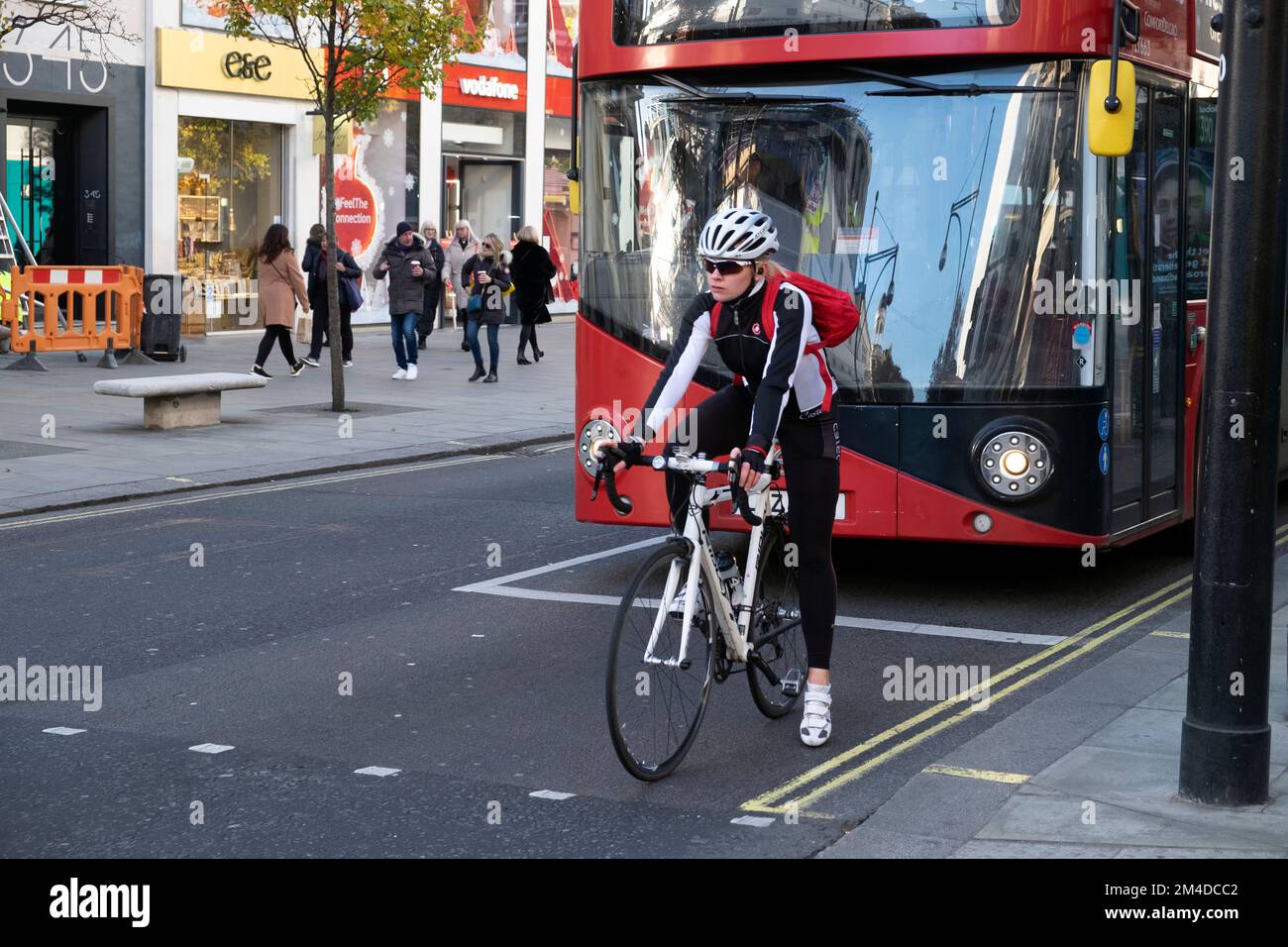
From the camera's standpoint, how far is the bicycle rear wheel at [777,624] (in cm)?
640

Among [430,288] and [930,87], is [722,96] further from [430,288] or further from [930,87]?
[430,288]

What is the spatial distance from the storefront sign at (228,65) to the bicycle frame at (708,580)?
20.4 m

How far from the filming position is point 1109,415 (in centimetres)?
855

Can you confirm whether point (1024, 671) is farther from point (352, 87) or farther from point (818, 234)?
point (352, 87)

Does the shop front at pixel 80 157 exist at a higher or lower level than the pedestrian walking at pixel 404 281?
higher

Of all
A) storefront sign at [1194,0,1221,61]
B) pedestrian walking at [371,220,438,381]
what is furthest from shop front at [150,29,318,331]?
storefront sign at [1194,0,1221,61]

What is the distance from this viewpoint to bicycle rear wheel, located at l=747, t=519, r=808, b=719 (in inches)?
252

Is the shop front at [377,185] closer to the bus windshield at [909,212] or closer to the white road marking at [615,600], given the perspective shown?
the white road marking at [615,600]

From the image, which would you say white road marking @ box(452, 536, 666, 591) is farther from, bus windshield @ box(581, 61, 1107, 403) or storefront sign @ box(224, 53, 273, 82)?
storefront sign @ box(224, 53, 273, 82)

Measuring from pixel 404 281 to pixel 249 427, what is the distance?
515 cm

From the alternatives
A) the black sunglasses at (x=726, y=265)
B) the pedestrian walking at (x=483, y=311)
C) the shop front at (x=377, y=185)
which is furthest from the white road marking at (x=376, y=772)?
the shop front at (x=377, y=185)

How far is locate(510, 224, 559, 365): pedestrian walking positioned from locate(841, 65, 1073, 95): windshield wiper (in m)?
14.7

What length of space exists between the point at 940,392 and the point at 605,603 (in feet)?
6.24

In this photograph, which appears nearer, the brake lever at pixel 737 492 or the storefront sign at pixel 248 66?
the brake lever at pixel 737 492
